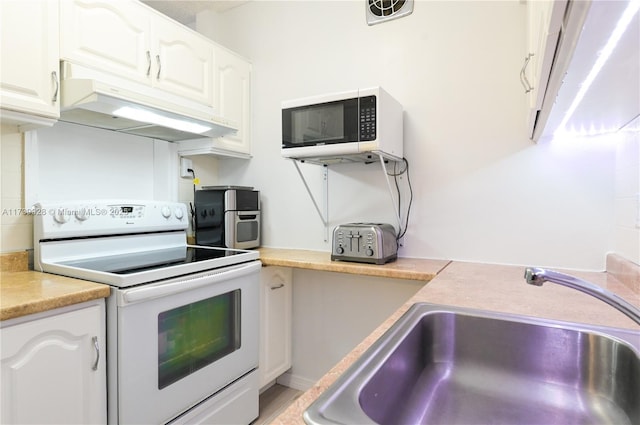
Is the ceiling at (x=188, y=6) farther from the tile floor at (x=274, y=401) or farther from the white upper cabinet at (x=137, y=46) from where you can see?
the tile floor at (x=274, y=401)

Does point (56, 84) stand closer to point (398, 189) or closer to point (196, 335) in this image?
point (196, 335)

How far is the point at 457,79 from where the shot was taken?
1928 millimetres

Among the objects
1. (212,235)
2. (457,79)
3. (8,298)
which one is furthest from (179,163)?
(457,79)

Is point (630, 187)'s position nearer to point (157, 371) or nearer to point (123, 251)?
point (157, 371)

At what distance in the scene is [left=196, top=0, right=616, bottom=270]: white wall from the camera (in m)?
1.71

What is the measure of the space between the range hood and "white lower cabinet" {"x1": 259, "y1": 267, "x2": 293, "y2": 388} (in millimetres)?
894

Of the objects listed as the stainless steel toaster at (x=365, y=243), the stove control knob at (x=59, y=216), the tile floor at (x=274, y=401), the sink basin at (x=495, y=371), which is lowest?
the tile floor at (x=274, y=401)

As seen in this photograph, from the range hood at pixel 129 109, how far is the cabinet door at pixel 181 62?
0.06 meters

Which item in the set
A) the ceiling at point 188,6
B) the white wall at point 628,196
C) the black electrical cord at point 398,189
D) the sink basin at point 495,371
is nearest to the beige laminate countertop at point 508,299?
the sink basin at point 495,371

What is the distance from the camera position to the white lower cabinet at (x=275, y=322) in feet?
6.93

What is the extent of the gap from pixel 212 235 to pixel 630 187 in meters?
A: 2.07

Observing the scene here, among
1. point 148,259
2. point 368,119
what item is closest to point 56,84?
point 148,259

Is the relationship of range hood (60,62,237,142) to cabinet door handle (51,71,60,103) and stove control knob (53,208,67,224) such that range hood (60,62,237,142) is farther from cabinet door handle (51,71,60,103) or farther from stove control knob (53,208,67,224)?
stove control knob (53,208,67,224)

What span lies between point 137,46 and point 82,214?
0.89 metres
